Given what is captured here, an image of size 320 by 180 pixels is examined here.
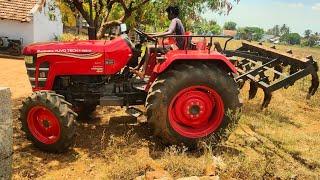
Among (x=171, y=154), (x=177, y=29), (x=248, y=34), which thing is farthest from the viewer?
→ (x=248, y=34)

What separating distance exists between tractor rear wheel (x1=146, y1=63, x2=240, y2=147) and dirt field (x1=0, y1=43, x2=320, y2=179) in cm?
27

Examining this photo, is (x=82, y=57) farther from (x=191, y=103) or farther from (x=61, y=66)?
(x=191, y=103)

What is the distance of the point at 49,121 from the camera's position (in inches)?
213

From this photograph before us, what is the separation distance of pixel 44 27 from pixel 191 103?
18.4 meters

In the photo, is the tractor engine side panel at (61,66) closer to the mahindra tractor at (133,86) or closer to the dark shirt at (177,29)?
the mahindra tractor at (133,86)

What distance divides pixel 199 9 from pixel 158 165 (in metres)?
6.97

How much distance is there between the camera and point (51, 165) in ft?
16.7

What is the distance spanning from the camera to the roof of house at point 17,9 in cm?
1986

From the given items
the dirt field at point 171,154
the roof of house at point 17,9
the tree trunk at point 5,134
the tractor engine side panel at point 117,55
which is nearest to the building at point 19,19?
the roof of house at point 17,9

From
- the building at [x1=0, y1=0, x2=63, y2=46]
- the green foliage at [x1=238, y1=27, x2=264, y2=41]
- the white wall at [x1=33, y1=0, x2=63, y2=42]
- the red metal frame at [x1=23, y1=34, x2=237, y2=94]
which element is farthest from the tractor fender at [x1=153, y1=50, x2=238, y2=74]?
the green foliage at [x1=238, y1=27, x2=264, y2=41]

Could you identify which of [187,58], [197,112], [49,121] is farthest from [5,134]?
[197,112]

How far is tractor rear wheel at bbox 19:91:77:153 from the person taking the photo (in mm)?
5238

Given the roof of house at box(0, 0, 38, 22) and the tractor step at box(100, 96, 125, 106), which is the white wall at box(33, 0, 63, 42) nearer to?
the roof of house at box(0, 0, 38, 22)

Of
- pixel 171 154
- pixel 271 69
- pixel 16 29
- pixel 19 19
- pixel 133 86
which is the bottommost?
pixel 171 154
